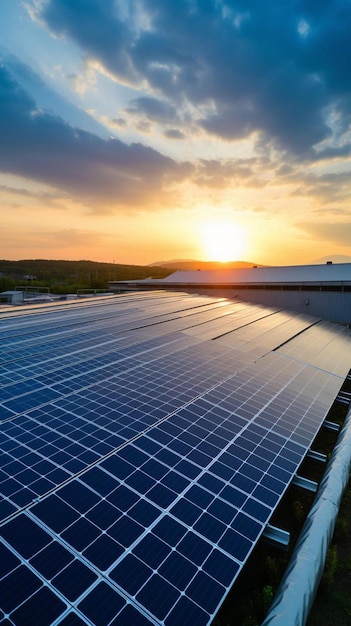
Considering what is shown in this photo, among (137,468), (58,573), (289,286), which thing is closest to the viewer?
(58,573)

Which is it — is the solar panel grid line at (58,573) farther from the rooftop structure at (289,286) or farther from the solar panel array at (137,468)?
the rooftop structure at (289,286)

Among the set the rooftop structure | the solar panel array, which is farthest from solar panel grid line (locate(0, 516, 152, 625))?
the rooftop structure

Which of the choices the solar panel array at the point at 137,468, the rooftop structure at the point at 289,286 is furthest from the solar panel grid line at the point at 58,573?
the rooftop structure at the point at 289,286

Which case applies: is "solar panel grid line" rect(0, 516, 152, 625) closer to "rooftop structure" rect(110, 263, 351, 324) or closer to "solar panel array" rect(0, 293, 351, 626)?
A: "solar panel array" rect(0, 293, 351, 626)

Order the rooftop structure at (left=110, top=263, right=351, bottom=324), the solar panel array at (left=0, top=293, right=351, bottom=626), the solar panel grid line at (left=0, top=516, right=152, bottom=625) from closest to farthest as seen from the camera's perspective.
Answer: the solar panel grid line at (left=0, top=516, right=152, bottom=625)
the solar panel array at (left=0, top=293, right=351, bottom=626)
the rooftop structure at (left=110, top=263, right=351, bottom=324)

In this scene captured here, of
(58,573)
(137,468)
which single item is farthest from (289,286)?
(58,573)

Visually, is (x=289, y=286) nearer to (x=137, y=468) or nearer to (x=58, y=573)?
(x=137, y=468)

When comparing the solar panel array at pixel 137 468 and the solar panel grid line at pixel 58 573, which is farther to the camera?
the solar panel array at pixel 137 468

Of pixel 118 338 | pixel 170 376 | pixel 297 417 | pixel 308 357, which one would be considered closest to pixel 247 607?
pixel 297 417
